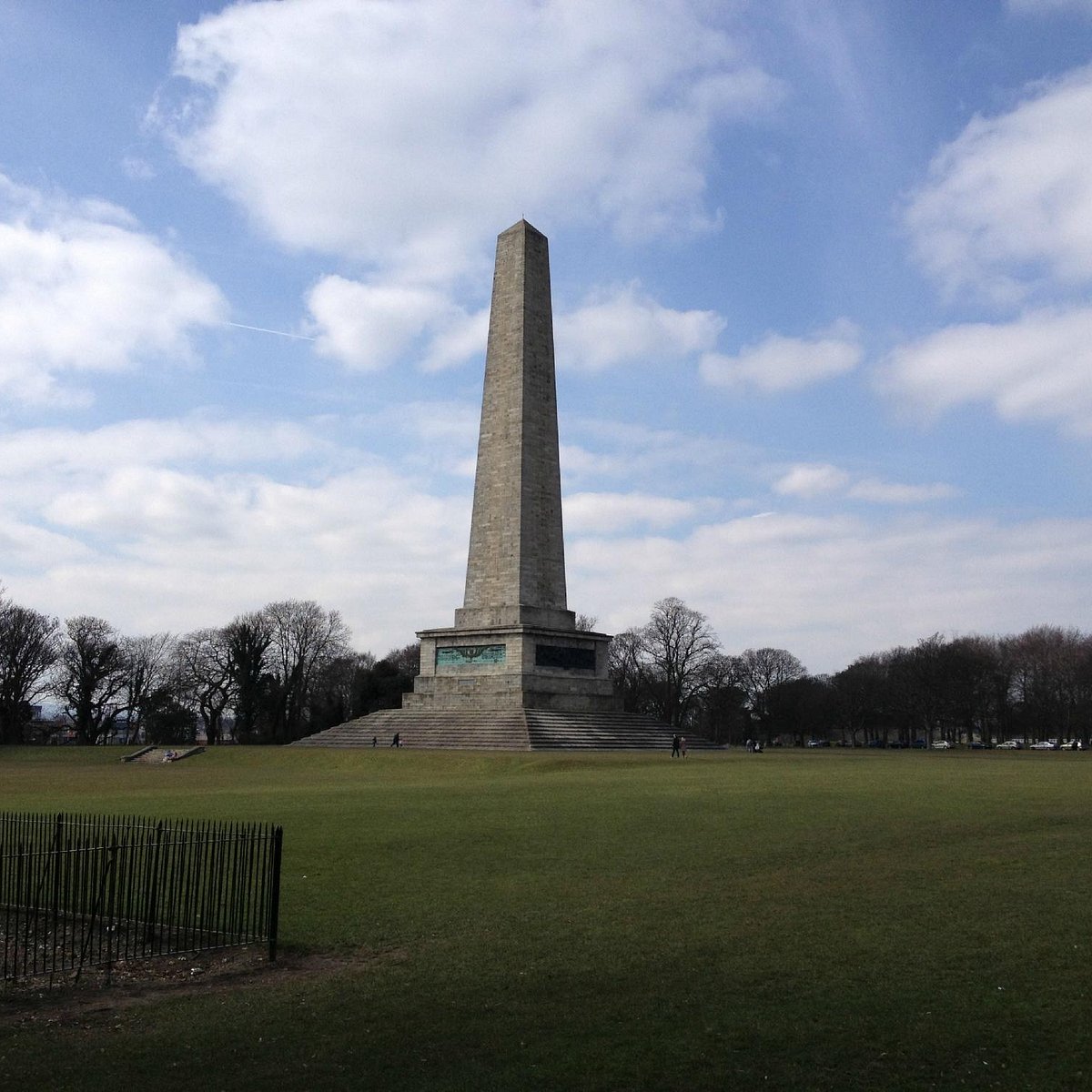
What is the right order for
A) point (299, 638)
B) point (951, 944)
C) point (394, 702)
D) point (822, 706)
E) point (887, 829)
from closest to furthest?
1. point (951, 944)
2. point (887, 829)
3. point (394, 702)
4. point (299, 638)
5. point (822, 706)

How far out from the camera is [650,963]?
29.5 ft

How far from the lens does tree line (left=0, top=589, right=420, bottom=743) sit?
72.4 meters

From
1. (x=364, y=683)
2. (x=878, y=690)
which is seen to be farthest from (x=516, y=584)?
(x=878, y=690)

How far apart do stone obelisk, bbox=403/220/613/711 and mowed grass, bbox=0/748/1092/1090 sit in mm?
30078

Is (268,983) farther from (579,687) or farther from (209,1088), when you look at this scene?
(579,687)

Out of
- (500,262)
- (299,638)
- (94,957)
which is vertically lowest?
(94,957)

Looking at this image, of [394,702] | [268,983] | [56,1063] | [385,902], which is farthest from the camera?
[394,702]

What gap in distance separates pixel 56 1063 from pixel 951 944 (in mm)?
7533

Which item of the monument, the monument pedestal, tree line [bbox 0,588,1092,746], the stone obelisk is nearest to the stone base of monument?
the monument

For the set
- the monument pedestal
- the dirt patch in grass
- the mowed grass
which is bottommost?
the dirt patch in grass

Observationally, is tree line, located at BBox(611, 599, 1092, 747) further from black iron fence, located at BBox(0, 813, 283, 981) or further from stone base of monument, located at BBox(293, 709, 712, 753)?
black iron fence, located at BBox(0, 813, 283, 981)

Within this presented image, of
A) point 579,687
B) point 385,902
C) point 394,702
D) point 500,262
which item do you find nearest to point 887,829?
point 385,902

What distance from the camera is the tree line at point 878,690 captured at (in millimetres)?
77625

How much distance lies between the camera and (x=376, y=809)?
20.4 m
